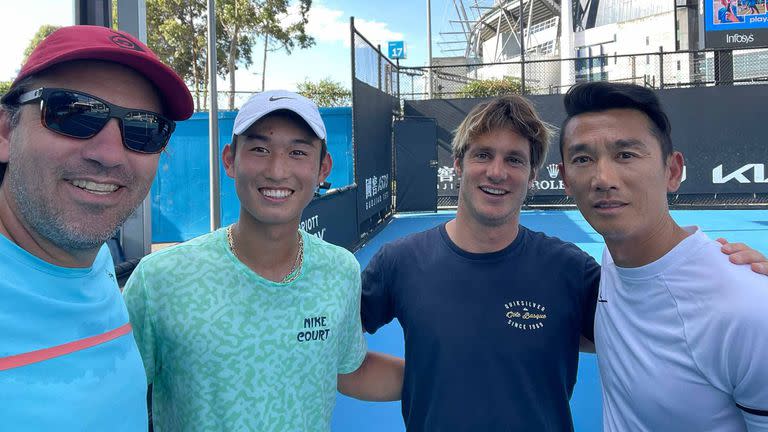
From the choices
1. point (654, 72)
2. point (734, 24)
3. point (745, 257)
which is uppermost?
point (654, 72)

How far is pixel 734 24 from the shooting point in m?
13.0

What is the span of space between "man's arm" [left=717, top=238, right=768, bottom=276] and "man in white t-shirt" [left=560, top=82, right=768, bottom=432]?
1.0 inches

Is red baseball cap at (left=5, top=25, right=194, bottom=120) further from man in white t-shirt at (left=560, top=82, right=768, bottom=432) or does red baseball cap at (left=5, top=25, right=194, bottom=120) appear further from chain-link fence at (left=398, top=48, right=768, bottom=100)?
chain-link fence at (left=398, top=48, right=768, bottom=100)

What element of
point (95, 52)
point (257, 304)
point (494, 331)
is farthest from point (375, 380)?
point (95, 52)

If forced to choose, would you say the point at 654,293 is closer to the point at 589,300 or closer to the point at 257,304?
the point at 589,300

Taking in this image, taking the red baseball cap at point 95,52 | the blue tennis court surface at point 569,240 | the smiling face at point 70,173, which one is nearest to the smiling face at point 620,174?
the red baseball cap at point 95,52

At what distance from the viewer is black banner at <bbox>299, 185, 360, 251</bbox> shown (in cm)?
627

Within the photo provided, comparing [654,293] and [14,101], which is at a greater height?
[14,101]

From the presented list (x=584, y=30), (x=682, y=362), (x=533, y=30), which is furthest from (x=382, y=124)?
(x=533, y=30)

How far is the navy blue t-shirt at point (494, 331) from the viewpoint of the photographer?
181cm

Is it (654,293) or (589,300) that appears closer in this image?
(654,293)

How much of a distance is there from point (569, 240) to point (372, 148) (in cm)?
454

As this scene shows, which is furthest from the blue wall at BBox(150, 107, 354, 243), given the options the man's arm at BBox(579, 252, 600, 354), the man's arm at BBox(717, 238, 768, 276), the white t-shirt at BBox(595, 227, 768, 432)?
the man's arm at BBox(717, 238, 768, 276)

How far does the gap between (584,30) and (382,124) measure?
33082mm
